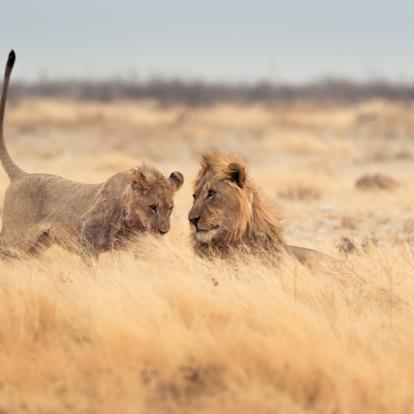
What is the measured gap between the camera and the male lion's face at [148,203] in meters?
6.64

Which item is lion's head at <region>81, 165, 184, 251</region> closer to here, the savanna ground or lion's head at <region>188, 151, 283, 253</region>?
the savanna ground

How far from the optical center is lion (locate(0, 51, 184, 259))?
6668 mm

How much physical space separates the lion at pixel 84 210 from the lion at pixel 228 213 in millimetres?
337

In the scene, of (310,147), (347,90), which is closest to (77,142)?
(310,147)

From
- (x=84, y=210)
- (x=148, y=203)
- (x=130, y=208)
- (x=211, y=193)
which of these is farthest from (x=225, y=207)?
(x=84, y=210)

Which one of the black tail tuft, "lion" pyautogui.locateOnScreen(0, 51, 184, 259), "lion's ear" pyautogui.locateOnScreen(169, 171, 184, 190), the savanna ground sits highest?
the black tail tuft

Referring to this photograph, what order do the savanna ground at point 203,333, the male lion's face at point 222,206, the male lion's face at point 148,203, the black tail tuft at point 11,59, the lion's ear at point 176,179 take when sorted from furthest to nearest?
1. the black tail tuft at point 11,59
2. the lion's ear at point 176,179
3. the male lion's face at point 148,203
4. the male lion's face at point 222,206
5. the savanna ground at point 203,333

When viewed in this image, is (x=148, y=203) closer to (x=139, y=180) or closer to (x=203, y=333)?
(x=139, y=180)

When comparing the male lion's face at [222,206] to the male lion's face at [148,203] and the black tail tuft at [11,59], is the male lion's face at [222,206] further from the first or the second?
the black tail tuft at [11,59]

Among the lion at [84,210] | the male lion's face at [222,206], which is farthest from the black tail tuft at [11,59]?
the male lion's face at [222,206]

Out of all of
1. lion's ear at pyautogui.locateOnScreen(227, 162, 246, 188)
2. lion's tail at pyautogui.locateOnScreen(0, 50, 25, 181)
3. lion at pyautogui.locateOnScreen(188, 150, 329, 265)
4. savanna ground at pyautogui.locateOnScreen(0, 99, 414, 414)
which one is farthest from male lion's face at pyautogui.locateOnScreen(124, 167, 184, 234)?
lion's tail at pyautogui.locateOnScreen(0, 50, 25, 181)

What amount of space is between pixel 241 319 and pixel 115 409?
1.04 meters

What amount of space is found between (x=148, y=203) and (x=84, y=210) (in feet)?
2.01

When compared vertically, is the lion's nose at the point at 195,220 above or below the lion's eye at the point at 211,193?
below
